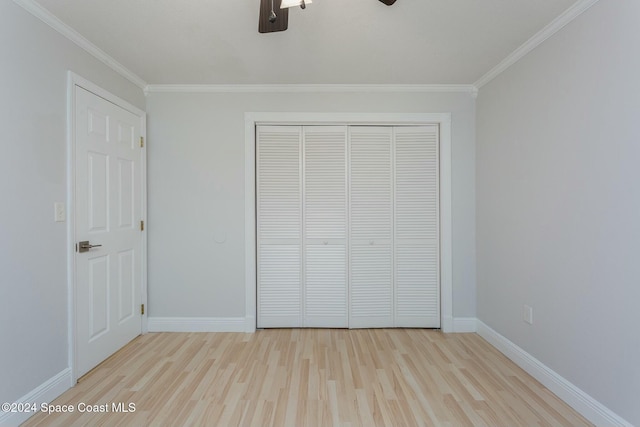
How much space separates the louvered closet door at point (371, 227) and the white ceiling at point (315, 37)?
0.66 m

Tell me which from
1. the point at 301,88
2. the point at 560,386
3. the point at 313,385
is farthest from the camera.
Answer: the point at 301,88

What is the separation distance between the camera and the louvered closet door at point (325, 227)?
9.92ft

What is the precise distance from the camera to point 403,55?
237 centimetres

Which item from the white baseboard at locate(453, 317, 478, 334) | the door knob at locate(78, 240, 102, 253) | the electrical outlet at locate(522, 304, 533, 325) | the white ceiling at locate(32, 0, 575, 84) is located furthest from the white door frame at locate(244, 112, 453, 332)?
the door knob at locate(78, 240, 102, 253)

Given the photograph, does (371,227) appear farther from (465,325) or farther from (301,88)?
(301,88)

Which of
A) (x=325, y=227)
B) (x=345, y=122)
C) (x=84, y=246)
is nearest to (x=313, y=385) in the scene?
(x=325, y=227)

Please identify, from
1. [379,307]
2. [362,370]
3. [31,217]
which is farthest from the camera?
[379,307]

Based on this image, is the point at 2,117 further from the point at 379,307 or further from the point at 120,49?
the point at 379,307

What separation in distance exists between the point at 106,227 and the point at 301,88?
2155 millimetres

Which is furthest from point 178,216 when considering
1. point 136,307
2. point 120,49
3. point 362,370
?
point 362,370

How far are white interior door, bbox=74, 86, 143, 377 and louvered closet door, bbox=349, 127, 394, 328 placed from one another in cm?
211

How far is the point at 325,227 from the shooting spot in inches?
120

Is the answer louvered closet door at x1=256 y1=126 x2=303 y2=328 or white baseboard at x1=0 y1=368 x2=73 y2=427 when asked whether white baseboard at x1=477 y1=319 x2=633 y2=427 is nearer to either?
louvered closet door at x1=256 y1=126 x2=303 y2=328

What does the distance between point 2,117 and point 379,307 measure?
3.16 m
